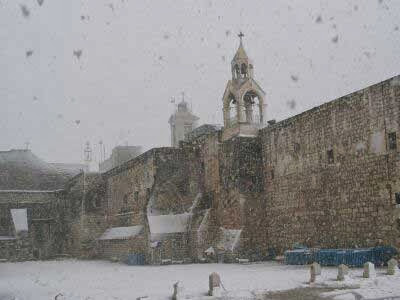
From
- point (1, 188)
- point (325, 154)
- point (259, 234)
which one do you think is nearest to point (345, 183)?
point (325, 154)

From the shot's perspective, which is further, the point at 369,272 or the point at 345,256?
the point at 345,256

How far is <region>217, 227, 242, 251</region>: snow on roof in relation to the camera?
2639cm

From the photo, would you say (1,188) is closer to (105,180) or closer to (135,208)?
(105,180)

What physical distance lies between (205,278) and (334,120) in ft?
30.0

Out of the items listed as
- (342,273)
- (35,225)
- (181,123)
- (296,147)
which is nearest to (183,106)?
(181,123)

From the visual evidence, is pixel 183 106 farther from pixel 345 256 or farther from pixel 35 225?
pixel 345 256

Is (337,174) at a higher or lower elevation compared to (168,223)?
higher

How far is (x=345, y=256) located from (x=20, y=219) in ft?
104

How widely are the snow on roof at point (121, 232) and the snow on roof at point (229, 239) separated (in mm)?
6108

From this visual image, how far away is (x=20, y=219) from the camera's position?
43219mm

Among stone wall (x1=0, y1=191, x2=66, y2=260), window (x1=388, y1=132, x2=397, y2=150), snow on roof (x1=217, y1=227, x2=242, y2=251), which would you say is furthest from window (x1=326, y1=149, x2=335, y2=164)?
stone wall (x1=0, y1=191, x2=66, y2=260)

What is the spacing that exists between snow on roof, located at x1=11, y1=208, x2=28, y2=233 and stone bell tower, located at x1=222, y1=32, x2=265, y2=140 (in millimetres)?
21927

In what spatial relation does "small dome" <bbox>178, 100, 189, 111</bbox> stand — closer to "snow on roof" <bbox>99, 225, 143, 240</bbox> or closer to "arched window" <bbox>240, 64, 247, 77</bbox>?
"snow on roof" <bbox>99, 225, 143, 240</bbox>

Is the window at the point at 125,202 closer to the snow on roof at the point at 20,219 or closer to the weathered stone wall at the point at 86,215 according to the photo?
the weathered stone wall at the point at 86,215
